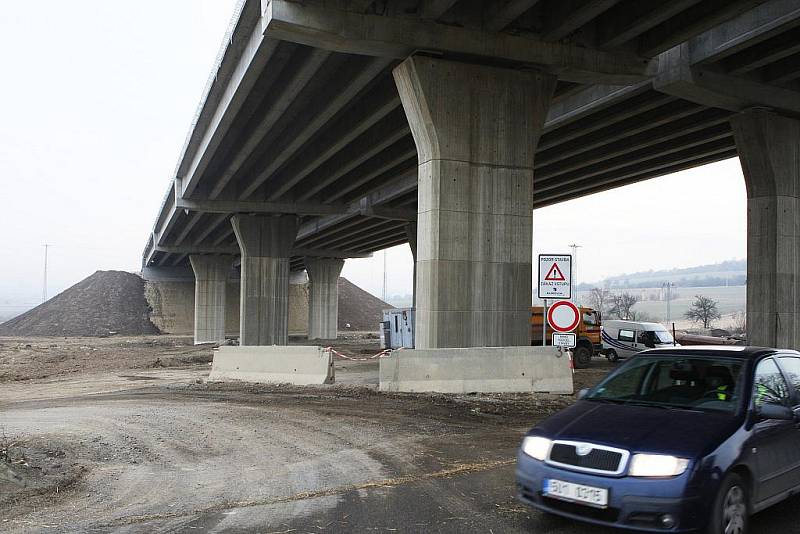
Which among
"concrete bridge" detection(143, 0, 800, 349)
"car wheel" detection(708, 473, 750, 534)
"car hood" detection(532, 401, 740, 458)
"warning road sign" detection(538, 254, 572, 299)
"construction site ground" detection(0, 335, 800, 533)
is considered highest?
"concrete bridge" detection(143, 0, 800, 349)

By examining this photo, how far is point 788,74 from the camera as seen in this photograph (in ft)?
62.6

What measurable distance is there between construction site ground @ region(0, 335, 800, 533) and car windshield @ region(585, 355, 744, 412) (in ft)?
3.43

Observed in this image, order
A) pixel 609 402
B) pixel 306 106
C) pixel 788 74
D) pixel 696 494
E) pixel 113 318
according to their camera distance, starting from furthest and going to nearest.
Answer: pixel 113 318
pixel 306 106
pixel 788 74
pixel 609 402
pixel 696 494

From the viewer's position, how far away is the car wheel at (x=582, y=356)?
85.5 feet

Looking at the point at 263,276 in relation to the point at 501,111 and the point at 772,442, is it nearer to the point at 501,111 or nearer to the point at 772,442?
the point at 501,111

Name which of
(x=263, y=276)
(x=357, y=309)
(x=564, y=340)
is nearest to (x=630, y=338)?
(x=564, y=340)

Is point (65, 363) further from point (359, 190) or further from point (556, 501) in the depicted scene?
point (556, 501)

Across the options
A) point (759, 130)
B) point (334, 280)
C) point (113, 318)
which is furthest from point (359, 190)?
point (113, 318)

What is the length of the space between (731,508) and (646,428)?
2.51 feet

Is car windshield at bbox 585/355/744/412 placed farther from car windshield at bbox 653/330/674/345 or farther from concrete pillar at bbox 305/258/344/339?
concrete pillar at bbox 305/258/344/339

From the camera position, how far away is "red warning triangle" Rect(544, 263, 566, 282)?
1299 cm

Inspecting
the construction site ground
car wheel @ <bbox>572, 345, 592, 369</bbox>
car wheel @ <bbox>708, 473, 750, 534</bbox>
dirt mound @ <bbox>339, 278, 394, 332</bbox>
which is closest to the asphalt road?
the construction site ground

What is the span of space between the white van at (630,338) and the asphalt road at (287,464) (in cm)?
1646

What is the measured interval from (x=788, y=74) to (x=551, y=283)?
11564 millimetres
